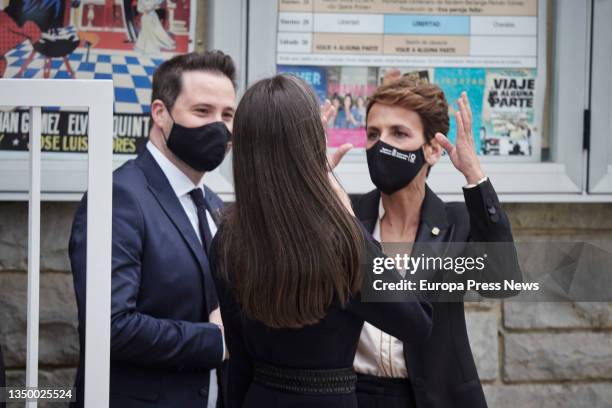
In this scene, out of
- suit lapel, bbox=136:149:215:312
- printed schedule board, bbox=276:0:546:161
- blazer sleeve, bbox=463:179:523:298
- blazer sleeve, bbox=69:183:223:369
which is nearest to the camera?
blazer sleeve, bbox=69:183:223:369

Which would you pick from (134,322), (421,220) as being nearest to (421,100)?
(421,220)

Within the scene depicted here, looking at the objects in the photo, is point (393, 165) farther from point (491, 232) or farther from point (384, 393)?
point (384, 393)

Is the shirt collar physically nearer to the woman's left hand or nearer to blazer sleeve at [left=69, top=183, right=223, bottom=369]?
blazer sleeve at [left=69, top=183, right=223, bottom=369]

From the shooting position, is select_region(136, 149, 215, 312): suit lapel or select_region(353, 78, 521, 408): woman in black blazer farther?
select_region(136, 149, 215, 312): suit lapel

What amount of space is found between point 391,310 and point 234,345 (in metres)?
0.49

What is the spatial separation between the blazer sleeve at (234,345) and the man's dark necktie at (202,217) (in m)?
0.51

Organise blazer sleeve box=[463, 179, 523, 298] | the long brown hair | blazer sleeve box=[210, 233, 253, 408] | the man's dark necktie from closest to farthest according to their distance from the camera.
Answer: the long brown hair, blazer sleeve box=[210, 233, 253, 408], blazer sleeve box=[463, 179, 523, 298], the man's dark necktie

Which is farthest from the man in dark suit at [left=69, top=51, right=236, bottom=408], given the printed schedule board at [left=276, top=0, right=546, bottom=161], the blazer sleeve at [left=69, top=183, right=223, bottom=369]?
Answer: the printed schedule board at [left=276, top=0, right=546, bottom=161]

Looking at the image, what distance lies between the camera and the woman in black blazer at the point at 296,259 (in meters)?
2.37

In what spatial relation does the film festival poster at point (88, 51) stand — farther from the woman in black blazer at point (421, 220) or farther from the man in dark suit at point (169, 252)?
the woman in black blazer at point (421, 220)

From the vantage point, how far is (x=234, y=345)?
2635 mm

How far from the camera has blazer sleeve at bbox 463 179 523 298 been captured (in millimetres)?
2885

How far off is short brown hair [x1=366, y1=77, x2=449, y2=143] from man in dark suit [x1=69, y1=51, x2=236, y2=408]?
0.55m

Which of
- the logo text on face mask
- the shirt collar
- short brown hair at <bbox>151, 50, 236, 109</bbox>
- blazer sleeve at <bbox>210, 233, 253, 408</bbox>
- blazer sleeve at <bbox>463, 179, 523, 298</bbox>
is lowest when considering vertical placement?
blazer sleeve at <bbox>210, 233, 253, 408</bbox>
